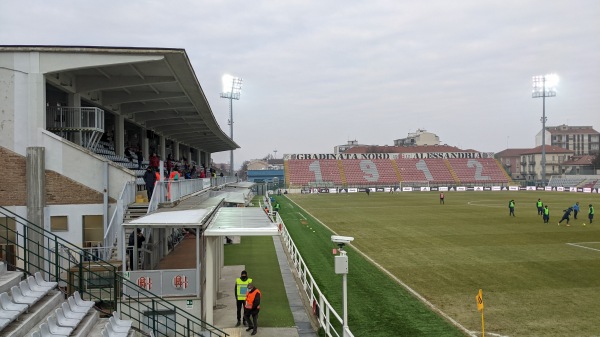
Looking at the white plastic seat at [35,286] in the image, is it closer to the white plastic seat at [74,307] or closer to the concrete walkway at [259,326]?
the white plastic seat at [74,307]

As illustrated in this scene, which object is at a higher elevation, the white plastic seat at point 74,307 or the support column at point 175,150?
the support column at point 175,150

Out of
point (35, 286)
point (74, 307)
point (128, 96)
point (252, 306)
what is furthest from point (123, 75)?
point (74, 307)

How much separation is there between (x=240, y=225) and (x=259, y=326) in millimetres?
2670

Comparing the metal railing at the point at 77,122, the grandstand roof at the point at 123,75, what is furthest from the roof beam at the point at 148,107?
the metal railing at the point at 77,122

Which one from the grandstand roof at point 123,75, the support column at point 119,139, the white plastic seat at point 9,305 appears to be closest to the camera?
the white plastic seat at point 9,305

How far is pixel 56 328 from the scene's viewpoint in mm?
7332

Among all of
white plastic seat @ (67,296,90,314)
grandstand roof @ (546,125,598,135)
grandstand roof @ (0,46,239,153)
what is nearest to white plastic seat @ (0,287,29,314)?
white plastic seat @ (67,296,90,314)

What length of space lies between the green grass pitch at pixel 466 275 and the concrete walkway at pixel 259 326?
3.49 ft

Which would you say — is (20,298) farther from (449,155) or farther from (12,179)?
(449,155)

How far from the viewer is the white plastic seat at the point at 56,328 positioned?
7.18 metres

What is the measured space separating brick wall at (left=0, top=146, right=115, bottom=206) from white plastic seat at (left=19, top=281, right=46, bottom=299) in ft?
24.1

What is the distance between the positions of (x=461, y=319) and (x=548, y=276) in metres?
6.52

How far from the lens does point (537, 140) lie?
164500mm

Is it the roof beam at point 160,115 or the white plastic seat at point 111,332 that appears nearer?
the white plastic seat at point 111,332
